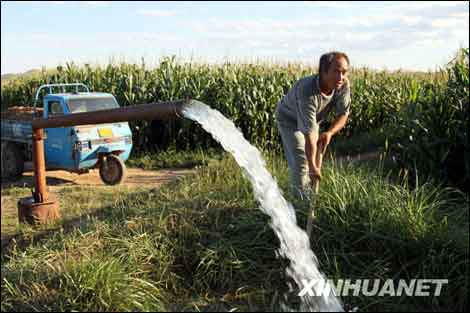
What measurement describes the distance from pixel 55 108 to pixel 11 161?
1.37m

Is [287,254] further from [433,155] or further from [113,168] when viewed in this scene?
[113,168]

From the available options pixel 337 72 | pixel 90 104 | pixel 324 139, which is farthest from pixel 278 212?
pixel 90 104

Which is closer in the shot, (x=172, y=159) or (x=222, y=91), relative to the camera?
(x=172, y=159)

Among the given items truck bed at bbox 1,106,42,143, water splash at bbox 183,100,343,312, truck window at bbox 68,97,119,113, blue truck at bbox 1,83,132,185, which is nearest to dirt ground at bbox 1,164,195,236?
blue truck at bbox 1,83,132,185

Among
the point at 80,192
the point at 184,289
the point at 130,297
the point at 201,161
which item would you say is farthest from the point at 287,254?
the point at 201,161

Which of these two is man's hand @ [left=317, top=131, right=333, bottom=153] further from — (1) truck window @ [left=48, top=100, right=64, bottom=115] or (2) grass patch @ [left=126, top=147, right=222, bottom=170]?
(2) grass patch @ [left=126, top=147, right=222, bottom=170]

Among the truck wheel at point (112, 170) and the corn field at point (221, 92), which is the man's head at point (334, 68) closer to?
the truck wheel at point (112, 170)

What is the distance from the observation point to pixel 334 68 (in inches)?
155

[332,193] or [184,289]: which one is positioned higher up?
[332,193]

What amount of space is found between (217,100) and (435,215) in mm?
7866

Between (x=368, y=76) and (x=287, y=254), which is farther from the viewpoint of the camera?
(x=368, y=76)

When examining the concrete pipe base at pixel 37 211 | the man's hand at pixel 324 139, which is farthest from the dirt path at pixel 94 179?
the man's hand at pixel 324 139

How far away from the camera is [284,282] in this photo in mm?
3412

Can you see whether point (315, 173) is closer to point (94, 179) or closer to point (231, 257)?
point (231, 257)
